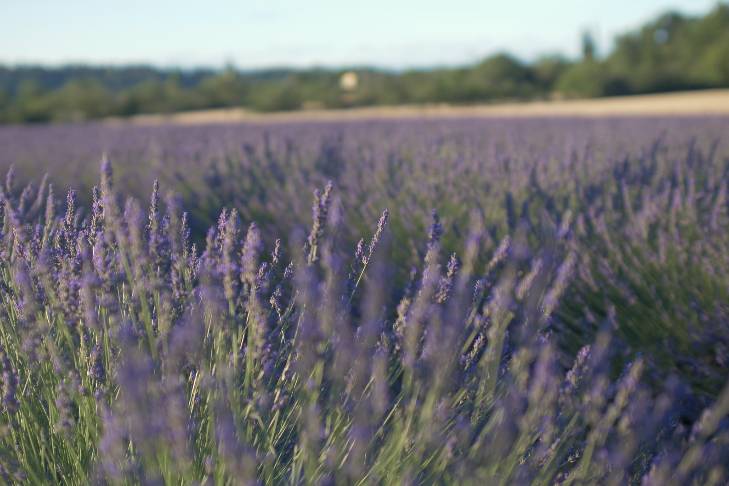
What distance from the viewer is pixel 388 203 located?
3.45m

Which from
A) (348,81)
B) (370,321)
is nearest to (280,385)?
(370,321)

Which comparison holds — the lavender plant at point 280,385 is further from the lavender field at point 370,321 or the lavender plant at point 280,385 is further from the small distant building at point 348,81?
the small distant building at point 348,81

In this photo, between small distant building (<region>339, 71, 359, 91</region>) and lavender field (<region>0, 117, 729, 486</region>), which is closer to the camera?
lavender field (<region>0, 117, 729, 486</region>)

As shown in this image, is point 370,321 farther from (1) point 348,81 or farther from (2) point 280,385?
(1) point 348,81

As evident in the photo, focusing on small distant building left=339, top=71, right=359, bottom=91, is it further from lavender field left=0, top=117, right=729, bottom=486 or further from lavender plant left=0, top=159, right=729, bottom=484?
lavender plant left=0, top=159, right=729, bottom=484

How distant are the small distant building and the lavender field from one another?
2968 cm

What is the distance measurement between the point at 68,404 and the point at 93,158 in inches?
187

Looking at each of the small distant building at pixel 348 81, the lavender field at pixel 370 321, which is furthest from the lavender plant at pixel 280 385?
the small distant building at pixel 348 81

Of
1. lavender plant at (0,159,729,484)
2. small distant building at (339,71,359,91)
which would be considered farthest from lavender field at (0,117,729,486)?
small distant building at (339,71,359,91)

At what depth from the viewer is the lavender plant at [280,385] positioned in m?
1.06

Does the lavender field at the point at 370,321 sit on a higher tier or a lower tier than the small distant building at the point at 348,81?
lower

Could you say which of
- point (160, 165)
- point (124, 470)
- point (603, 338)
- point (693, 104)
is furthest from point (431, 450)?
point (693, 104)

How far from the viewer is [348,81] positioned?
37.9 metres

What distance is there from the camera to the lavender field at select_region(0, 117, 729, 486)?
1139mm
